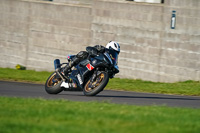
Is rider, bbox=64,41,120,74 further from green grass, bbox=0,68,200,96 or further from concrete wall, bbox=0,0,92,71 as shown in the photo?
concrete wall, bbox=0,0,92,71

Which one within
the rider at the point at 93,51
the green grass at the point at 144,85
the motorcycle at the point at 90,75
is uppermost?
the rider at the point at 93,51

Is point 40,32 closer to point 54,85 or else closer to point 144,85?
point 144,85

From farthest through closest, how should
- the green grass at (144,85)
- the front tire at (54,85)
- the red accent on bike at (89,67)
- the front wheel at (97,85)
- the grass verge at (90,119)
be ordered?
the green grass at (144,85), the front tire at (54,85), the red accent on bike at (89,67), the front wheel at (97,85), the grass verge at (90,119)

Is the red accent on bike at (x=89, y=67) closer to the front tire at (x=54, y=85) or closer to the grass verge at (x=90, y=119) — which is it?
the front tire at (x=54, y=85)

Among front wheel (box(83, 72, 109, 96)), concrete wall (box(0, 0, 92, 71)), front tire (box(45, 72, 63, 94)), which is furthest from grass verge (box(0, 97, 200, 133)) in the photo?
concrete wall (box(0, 0, 92, 71))

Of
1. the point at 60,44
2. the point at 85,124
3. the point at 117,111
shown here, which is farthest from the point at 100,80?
the point at 60,44

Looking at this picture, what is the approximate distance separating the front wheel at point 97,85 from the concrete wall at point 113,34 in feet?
25.1

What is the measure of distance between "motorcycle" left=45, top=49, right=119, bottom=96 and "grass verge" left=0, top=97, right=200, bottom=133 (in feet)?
5.40

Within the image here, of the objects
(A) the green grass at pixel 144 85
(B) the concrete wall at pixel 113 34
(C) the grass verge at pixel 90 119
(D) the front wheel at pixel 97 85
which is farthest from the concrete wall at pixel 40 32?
(C) the grass verge at pixel 90 119

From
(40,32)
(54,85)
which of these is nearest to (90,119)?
(54,85)

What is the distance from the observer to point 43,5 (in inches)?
856

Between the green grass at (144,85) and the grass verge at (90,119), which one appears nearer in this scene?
the grass verge at (90,119)

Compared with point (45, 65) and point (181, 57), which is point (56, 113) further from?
point (45, 65)

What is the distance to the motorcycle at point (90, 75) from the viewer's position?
10891mm
